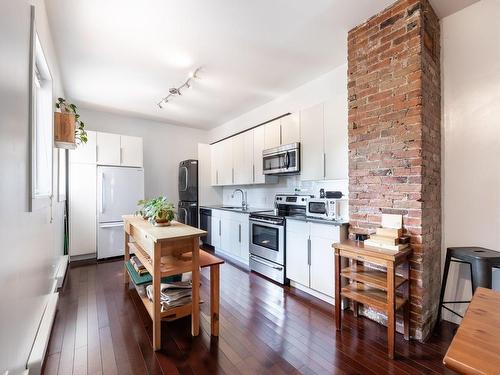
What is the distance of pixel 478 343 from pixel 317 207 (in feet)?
7.24

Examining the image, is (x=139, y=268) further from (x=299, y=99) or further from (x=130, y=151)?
(x=299, y=99)

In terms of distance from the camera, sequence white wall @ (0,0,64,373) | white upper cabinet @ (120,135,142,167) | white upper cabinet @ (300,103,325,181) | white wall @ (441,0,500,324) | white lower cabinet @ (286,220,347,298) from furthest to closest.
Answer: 1. white upper cabinet @ (120,135,142,167)
2. white upper cabinet @ (300,103,325,181)
3. white lower cabinet @ (286,220,347,298)
4. white wall @ (441,0,500,324)
5. white wall @ (0,0,64,373)

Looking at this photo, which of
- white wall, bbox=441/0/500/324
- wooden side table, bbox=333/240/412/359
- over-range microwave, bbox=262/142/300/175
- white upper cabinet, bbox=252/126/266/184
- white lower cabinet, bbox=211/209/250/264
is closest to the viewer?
wooden side table, bbox=333/240/412/359

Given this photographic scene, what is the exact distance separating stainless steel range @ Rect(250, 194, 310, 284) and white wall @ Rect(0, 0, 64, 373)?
246cm

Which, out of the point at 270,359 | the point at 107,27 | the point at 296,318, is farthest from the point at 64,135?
the point at 296,318

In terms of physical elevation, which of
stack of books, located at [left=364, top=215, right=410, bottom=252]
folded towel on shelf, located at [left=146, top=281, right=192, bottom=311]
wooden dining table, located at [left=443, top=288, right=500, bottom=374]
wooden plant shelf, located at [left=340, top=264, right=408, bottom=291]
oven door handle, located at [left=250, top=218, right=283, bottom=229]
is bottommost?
folded towel on shelf, located at [left=146, top=281, right=192, bottom=311]

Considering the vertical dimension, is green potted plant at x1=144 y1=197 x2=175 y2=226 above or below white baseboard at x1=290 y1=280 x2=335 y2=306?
above

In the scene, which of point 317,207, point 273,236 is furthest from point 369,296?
point 273,236

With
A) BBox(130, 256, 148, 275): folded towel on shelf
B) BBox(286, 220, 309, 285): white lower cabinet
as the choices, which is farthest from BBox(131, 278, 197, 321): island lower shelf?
BBox(286, 220, 309, 285): white lower cabinet

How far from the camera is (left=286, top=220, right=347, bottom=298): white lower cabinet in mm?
2582

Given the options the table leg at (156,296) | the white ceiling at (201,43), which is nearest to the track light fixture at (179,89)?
the white ceiling at (201,43)

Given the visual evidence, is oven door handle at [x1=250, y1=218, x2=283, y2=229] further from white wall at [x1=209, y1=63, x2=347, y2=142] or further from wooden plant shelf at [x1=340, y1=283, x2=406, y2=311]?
white wall at [x1=209, y1=63, x2=347, y2=142]

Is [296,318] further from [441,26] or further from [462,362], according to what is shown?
[441,26]

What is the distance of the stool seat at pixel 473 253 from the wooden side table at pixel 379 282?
0.42 meters
